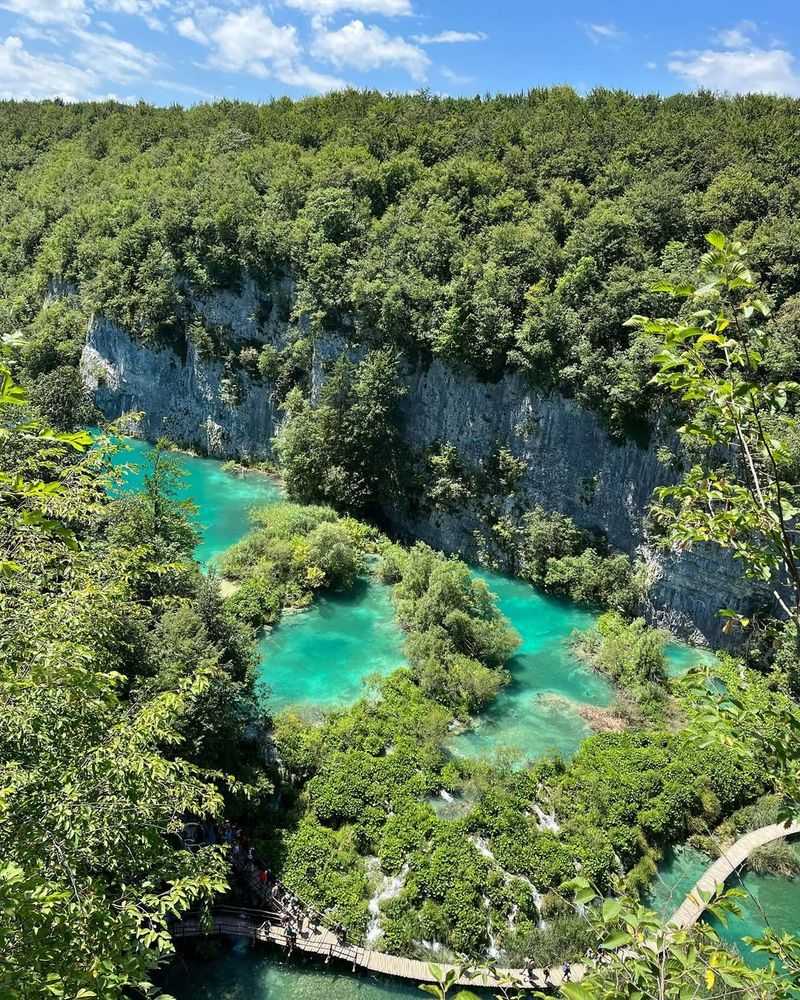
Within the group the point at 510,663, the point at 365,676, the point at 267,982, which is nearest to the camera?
the point at 267,982

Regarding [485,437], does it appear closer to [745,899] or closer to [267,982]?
[745,899]

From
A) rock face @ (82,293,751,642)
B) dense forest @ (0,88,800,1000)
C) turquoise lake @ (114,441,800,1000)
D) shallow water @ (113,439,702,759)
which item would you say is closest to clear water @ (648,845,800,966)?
turquoise lake @ (114,441,800,1000)

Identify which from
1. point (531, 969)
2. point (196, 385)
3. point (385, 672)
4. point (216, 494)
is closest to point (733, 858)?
point (531, 969)

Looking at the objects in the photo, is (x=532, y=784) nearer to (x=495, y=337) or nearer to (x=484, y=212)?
(x=495, y=337)

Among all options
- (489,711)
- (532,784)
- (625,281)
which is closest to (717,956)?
(532,784)

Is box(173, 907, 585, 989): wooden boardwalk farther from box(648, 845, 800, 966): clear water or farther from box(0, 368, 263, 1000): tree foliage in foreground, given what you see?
box(0, 368, 263, 1000): tree foliage in foreground

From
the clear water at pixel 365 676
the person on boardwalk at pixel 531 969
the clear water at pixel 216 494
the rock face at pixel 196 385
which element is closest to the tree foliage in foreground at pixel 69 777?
Answer: the clear water at pixel 365 676

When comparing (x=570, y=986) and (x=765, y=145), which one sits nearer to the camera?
(x=570, y=986)
